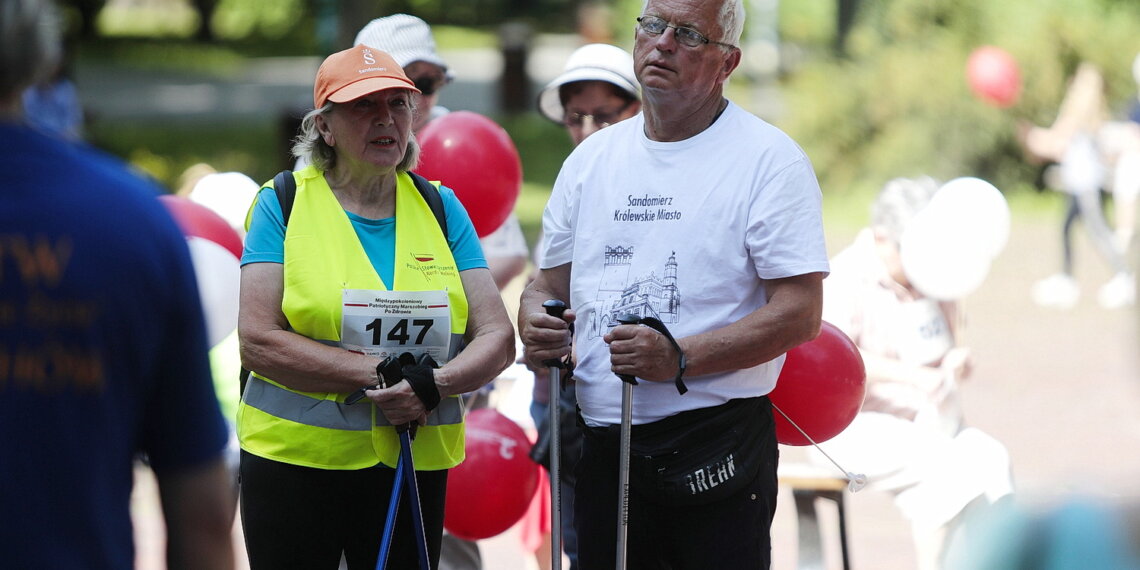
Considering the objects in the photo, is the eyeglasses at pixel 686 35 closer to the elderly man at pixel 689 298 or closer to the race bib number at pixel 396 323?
the elderly man at pixel 689 298

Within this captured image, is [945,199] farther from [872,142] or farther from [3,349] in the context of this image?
[872,142]

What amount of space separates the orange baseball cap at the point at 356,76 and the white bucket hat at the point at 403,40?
1223 mm

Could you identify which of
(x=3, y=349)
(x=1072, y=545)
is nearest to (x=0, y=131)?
(x=3, y=349)

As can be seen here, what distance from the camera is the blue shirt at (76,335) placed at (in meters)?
1.77

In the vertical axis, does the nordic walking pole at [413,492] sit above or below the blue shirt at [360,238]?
below

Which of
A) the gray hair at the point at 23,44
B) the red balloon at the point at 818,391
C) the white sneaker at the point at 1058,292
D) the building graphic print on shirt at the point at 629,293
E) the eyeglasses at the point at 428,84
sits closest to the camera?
the gray hair at the point at 23,44

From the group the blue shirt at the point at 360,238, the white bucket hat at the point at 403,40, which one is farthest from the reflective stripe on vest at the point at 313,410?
the white bucket hat at the point at 403,40

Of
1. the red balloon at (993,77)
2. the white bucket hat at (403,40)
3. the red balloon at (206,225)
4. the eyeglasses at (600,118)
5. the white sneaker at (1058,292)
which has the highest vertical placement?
the red balloon at (993,77)

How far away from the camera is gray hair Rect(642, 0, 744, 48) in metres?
3.29

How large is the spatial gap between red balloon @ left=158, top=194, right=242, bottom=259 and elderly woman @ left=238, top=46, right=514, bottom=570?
1.28 meters

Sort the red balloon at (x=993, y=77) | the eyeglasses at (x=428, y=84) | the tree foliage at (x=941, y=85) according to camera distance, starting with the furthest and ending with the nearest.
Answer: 1. the tree foliage at (x=941, y=85)
2. the red balloon at (x=993, y=77)
3. the eyeglasses at (x=428, y=84)

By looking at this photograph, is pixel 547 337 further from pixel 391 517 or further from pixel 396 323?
pixel 391 517

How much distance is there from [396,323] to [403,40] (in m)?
1.79

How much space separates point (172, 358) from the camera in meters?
1.89
